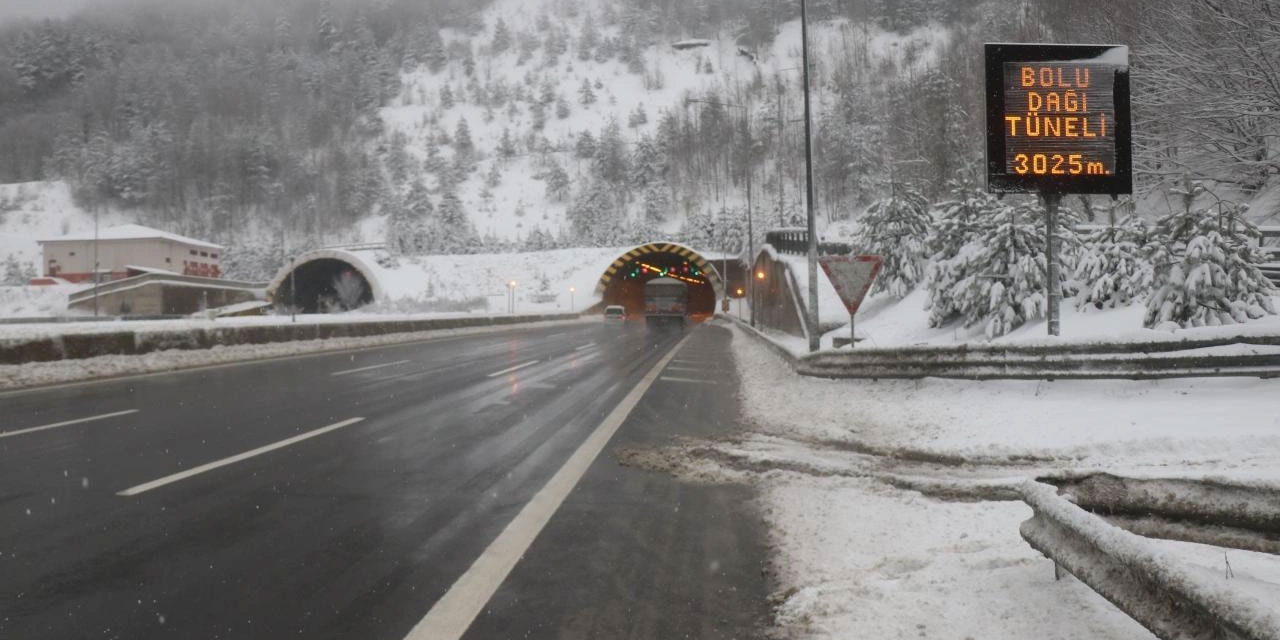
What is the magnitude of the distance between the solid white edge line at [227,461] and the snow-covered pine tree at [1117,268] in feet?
58.6

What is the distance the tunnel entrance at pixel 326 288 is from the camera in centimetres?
7219

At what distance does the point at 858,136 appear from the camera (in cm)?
11762

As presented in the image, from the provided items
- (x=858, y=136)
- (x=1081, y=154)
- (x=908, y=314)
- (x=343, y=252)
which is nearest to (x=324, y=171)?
(x=343, y=252)

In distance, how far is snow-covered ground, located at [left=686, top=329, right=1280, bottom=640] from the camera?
342 cm

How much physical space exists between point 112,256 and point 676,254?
6701 cm

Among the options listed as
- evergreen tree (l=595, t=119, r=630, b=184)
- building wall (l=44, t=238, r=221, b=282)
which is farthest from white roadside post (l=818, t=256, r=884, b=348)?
evergreen tree (l=595, t=119, r=630, b=184)

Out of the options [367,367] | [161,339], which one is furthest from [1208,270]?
[161,339]

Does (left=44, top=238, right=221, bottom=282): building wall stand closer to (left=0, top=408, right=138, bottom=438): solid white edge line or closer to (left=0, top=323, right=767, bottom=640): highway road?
(left=0, top=323, right=767, bottom=640): highway road

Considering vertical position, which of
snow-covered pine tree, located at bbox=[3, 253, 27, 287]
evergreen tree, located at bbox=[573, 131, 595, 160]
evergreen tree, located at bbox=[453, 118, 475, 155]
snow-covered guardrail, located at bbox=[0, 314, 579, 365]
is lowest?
snow-covered guardrail, located at bbox=[0, 314, 579, 365]

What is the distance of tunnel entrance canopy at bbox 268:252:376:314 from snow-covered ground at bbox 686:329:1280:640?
2694 inches

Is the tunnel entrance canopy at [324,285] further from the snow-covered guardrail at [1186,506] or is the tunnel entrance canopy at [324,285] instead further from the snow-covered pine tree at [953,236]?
the snow-covered guardrail at [1186,506]

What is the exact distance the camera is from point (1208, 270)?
41.5 ft

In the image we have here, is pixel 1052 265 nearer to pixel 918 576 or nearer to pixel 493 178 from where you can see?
pixel 918 576

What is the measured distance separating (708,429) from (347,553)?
5600 mm
